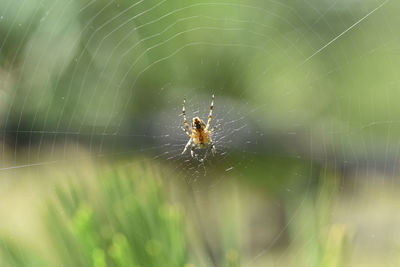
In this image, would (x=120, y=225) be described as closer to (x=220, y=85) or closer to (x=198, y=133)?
(x=220, y=85)

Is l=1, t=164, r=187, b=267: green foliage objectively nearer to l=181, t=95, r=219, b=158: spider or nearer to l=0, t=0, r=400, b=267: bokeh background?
l=0, t=0, r=400, b=267: bokeh background

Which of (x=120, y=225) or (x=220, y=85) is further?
(x=220, y=85)

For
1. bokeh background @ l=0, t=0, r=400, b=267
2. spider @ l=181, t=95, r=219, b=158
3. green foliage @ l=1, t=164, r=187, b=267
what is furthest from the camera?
spider @ l=181, t=95, r=219, b=158

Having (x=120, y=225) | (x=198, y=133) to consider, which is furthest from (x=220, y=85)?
(x=198, y=133)

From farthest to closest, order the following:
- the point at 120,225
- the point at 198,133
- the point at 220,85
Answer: the point at 198,133 → the point at 220,85 → the point at 120,225

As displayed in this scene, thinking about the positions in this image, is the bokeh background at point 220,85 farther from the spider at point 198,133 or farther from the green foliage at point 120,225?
the spider at point 198,133

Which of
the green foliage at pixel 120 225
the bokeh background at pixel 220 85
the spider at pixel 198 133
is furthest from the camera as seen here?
the spider at pixel 198 133

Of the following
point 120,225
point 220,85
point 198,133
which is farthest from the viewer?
point 198,133

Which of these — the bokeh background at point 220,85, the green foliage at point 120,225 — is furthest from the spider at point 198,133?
the green foliage at point 120,225

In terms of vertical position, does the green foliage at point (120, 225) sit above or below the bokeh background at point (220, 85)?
below

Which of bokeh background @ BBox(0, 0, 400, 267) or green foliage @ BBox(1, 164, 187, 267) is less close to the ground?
bokeh background @ BBox(0, 0, 400, 267)

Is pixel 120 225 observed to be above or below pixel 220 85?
below

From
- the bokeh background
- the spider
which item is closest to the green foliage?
the bokeh background
